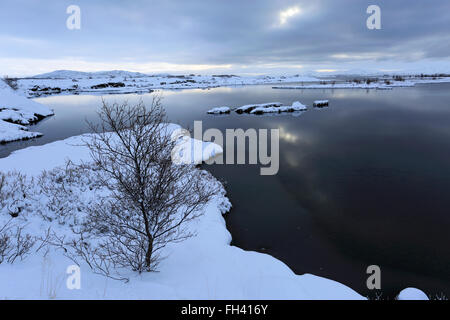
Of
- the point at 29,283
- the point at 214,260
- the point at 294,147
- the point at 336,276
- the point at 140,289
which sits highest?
the point at 294,147

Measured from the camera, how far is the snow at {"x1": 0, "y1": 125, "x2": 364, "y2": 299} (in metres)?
6.26

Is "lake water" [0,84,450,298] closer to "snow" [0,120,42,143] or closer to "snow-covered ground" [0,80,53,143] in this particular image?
"snow" [0,120,42,143]

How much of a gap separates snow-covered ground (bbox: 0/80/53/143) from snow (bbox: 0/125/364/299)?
1044 inches

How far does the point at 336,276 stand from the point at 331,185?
9430mm

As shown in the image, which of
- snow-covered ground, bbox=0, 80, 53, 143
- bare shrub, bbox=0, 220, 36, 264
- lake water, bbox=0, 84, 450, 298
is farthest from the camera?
snow-covered ground, bbox=0, 80, 53, 143

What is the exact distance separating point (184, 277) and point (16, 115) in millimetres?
51541

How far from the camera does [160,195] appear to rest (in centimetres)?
711

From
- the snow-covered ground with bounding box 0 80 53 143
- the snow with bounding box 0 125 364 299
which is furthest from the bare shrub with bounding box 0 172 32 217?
the snow-covered ground with bounding box 0 80 53 143

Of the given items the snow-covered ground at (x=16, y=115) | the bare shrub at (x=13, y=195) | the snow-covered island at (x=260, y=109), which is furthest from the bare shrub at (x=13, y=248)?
the snow-covered island at (x=260, y=109)

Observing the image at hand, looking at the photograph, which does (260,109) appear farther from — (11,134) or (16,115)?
(16,115)

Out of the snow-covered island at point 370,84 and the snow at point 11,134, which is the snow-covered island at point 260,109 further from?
the snow-covered island at point 370,84

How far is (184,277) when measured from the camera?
7.75 meters

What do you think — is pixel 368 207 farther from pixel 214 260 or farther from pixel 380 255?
pixel 214 260
